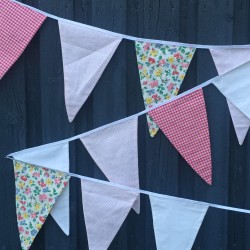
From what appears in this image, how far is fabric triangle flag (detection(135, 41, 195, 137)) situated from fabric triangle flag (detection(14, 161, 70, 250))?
22.4 inches

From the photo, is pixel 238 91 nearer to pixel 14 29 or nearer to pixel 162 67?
pixel 162 67

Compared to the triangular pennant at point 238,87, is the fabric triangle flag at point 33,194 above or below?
below

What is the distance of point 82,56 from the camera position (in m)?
2.21

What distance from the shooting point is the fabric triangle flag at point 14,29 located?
7.15 feet

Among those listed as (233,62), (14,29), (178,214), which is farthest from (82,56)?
(178,214)

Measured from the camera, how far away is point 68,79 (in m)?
2.24

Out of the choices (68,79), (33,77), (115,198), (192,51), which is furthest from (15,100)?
(192,51)

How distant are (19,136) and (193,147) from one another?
2.65 feet

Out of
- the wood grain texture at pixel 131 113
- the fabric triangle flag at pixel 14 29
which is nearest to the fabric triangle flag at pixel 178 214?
the wood grain texture at pixel 131 113

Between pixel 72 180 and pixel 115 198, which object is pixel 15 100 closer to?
pixel 72 180

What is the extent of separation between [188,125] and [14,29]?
87 centimetres

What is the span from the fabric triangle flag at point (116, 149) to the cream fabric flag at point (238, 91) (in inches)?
16.8

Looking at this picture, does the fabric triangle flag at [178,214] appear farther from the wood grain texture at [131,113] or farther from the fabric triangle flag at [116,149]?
the fabric triangle flag at [116,149]

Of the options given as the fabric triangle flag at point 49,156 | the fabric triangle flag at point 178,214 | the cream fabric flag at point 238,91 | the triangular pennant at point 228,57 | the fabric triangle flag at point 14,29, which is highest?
the fabric triangle flag at point 14,29
